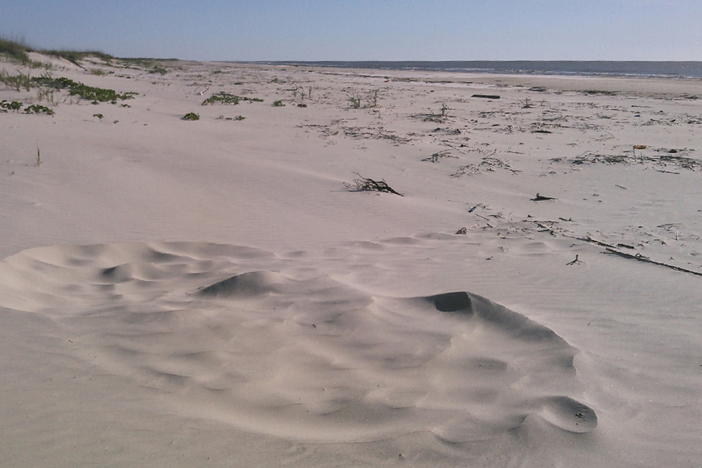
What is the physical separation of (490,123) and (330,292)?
31.4 ft

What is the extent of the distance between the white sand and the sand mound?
13mm

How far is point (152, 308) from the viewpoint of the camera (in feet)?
10.7

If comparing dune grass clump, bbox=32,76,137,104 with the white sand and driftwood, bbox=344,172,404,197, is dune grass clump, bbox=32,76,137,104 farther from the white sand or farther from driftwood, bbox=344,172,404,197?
driftwood, bbox=344,172,404,197

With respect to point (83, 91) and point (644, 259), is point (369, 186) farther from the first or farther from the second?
point (83, 91)

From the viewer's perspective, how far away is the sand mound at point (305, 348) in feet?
7.34

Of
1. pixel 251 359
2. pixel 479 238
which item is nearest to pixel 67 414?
pixel 251 359

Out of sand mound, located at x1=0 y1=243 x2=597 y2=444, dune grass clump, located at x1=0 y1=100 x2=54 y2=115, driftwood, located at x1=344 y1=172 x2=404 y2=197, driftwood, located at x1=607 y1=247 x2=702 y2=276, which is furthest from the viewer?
dune grass clump, located at x1=0 y1=100 x2=54 y2=115

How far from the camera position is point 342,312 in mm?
3254

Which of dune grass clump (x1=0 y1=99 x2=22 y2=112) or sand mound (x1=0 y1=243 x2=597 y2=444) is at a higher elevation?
dune grass clump (x1=0 y1=99 x2=22 y2=112)

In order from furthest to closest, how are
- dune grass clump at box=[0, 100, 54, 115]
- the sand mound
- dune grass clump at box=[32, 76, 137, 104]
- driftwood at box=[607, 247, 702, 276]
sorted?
dune grass clump at box=[32, 76, 137, 104] < dune grass clump at box=[0, 100, 54, 115] < driftwood at box=[607, 247, 702, 276] < the sand mound

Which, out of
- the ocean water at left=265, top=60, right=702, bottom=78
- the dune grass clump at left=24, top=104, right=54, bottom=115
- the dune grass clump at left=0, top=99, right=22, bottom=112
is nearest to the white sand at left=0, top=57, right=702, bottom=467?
the dune grass clump at left=24, top=104, right=54, bottom=115

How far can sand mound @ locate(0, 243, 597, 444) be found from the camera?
2.24 meters

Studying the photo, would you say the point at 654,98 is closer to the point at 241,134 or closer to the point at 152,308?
the point at 241,134

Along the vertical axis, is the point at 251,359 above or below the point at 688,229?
below
